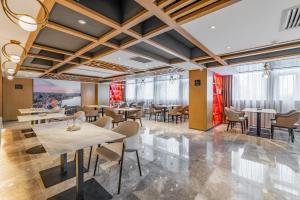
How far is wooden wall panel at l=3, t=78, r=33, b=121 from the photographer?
7.99m

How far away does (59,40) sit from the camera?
11.5 feet

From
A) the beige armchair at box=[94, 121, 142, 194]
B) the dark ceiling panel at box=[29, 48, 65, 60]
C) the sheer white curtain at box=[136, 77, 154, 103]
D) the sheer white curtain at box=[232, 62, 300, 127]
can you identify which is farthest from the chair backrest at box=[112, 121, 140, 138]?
the sheer white curtain at box=[136, 77, 154, 103]

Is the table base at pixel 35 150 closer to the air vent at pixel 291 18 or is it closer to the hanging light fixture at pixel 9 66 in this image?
the hanging light fixture at pixel 9 66

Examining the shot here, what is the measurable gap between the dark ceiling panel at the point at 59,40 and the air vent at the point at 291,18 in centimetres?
399

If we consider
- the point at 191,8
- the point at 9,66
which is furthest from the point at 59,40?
the point at 9,66

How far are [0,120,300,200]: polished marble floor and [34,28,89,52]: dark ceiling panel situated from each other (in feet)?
9.22

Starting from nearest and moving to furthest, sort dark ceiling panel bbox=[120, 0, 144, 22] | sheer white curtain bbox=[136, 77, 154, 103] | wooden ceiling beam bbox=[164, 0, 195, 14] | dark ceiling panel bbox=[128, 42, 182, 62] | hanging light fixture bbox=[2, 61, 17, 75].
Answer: wooden ceiling beam bbox=[164, 0, 195, 14]
dark ceiling panel bbox=[120, 0, 144, 22]
dark ceiling panel bbox=[128, 42, 182, 62]
hanging light fixture bbox=[2, 61, 17, 75]
sheer white curtain bbox=[136, 77, 154, 103]

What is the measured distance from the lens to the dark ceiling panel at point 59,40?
3168 mm

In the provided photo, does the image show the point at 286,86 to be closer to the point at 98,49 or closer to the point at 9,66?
the point at 98,49

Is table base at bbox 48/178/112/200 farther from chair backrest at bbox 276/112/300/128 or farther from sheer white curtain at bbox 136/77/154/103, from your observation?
sheer white curtain at bbox 136/77/154/103

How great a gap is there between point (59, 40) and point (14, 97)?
7.60 metres

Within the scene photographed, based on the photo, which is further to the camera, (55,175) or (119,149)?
(55,175)

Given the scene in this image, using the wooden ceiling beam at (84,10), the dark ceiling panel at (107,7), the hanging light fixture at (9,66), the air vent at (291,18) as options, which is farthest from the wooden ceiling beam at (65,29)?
the air vent at (291,18)

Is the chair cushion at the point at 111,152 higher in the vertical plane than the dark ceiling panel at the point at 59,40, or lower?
lower
